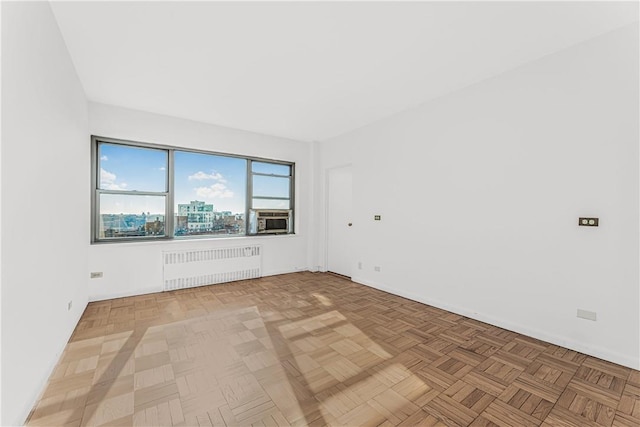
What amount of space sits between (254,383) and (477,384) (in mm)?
1608

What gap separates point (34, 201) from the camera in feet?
5.89

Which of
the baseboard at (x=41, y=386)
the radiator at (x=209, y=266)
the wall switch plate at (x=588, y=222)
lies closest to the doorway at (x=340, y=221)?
the radiator at (x=209, y=266)

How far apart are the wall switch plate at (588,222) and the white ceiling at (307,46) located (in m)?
1.57

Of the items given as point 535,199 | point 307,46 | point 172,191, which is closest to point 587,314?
point 535,199

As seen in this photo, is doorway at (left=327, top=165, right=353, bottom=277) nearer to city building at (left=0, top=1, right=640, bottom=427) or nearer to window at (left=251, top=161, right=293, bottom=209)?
window at (left=251, top=161, right=293, bottom=209)

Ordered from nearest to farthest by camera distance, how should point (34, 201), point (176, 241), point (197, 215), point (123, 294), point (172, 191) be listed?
point (34, 201) → point (123, 294) → point (176, 241) → point (172, 191) → point (197, 215)

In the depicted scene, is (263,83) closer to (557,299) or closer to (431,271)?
(431,271)

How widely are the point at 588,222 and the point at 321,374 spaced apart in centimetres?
262

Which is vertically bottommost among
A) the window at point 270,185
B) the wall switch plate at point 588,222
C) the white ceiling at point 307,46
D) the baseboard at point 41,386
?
the baseboard at point 41,386

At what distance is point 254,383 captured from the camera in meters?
2.04

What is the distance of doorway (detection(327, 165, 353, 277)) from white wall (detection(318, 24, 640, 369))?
4.32 feet

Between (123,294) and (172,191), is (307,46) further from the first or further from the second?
(123,294)

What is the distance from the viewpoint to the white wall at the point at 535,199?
2.33m

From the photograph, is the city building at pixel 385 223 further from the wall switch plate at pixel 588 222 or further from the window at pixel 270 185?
the window at pixel 270 185
